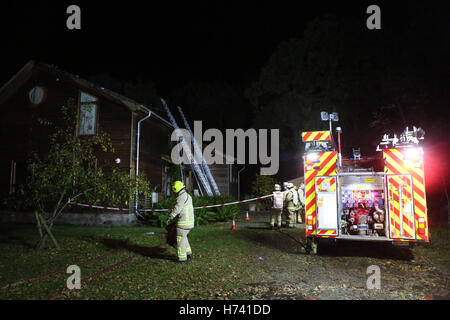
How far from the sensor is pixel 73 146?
827 centimetres

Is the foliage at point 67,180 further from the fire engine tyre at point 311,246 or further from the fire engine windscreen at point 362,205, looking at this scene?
the fire engine windscreen at point 362,205

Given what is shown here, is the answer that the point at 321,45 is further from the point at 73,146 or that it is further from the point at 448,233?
the point at 73,146

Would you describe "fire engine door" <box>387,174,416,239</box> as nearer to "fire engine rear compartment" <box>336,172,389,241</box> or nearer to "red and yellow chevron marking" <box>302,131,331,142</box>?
"fire engine rear compartment" <box>336,172,389,241</box>

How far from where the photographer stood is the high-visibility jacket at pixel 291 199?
40.1 feet

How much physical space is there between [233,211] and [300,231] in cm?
455

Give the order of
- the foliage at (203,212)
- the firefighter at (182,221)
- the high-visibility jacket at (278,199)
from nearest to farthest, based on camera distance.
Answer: the firefighter at (182,221), the high-visibility jacket at (278,199), the foliage at (203,212)

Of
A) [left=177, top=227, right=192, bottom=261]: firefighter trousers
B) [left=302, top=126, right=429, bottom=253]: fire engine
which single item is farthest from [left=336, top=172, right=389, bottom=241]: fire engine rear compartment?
[left=177, top=227, right=192, bottom=261]: firefighter trousers

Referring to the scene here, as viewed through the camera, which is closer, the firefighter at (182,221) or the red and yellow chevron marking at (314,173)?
the firefighter at (182,221)

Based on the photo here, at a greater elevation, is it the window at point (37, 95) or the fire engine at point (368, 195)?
the window at point (37, 95)

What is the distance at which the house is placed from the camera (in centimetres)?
1492

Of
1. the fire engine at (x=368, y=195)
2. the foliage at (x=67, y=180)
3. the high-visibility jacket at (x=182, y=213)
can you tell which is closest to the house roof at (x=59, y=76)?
the foliage at (x=67, y=180)

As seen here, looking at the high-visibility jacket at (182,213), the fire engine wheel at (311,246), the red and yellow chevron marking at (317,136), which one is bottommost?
the fire engine wheel at (311,246)

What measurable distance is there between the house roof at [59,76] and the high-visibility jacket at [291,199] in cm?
757
